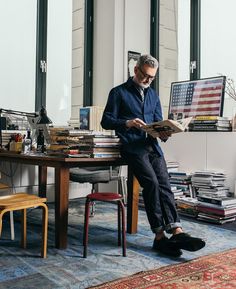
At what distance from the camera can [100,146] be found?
107 inches

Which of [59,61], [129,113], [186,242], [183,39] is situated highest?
[183,39]

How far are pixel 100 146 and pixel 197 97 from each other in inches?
81.3

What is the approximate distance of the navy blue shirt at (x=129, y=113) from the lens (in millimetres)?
2732

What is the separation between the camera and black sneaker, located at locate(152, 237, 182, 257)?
2.47 meters

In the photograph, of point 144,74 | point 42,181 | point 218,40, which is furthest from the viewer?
point 218,40

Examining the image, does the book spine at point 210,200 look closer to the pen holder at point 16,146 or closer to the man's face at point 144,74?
the man's face at point 144,74

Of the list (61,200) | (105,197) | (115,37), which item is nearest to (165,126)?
(105,197)

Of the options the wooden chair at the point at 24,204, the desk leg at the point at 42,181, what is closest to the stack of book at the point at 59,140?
the wooden chair at the point at 24,204

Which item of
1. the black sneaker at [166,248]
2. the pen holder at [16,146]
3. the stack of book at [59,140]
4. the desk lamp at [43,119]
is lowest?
the black sneaker at [166,248]

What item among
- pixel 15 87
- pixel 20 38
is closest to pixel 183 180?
pixel 15 87

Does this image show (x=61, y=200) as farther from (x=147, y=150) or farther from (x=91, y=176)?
(x=91, y=176)

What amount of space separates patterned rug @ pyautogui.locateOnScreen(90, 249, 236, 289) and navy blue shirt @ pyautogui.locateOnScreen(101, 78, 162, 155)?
2.88 feet

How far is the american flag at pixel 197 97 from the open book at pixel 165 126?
5.73 ft

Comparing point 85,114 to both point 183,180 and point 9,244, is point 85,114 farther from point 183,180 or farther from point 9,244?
point 9,244
